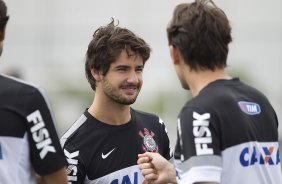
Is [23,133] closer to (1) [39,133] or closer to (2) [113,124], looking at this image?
(1) [39,133]

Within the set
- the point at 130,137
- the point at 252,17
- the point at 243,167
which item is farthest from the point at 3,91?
the point at 252,17

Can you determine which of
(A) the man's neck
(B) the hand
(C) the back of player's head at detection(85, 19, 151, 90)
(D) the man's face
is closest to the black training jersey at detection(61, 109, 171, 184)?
(D) the man's face

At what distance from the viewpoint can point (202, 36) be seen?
454cm

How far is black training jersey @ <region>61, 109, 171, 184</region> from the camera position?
586 centimetres

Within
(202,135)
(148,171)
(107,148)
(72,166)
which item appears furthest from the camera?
(107,148)

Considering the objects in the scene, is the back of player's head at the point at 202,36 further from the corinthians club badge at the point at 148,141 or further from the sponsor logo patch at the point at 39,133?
Answer: the corinthians club badge at the point at 148,141

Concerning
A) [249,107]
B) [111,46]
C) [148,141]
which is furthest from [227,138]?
[111,46]

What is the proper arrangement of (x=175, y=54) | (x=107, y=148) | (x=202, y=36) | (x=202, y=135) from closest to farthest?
(x=202, y=135), (x=202, y=36), (x=175, y=54), (x=107, y=148)

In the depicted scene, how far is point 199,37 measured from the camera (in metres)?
4.54

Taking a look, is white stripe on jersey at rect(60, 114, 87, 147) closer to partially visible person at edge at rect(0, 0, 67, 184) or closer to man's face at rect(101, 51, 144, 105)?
man's face at rect(101, 51, 144, 105)

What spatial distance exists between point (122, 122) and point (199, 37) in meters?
1.77

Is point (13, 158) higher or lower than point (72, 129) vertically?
higher

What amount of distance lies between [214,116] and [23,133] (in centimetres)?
95

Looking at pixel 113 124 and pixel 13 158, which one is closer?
pixel 13 158
